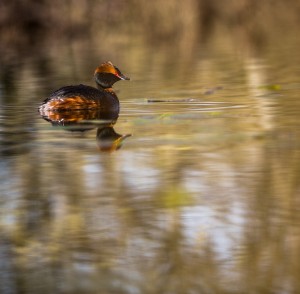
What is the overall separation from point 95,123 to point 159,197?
162 inches

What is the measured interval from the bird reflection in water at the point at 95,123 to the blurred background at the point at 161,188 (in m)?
0.07

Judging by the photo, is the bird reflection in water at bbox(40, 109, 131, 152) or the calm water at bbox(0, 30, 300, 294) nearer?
the calm water at bbox(0, 30, 300, 294)

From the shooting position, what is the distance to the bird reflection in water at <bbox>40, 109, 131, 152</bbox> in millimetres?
9641

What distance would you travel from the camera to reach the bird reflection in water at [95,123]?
31.6 ft

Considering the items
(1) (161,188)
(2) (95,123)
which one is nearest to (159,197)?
(1) (161,188)

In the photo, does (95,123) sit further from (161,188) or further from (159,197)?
(159,197)

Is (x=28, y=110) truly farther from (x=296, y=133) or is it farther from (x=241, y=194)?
(x=241, y=194)

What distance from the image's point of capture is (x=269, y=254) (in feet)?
17.8

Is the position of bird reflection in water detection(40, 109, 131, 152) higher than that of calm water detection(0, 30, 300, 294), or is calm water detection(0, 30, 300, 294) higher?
bird reflection in water detection(40, 109, 131, 152)

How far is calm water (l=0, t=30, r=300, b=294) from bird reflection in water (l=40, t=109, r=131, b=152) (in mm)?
63

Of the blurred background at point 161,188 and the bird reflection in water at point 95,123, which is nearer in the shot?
the blurred background at point 161,188

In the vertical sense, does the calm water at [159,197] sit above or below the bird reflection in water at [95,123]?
below

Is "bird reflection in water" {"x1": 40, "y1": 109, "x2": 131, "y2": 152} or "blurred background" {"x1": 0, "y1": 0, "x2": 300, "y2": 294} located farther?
"bird reflection in water" {"x1": 40, "y1": 109, "x2": 131, "y2": 152}

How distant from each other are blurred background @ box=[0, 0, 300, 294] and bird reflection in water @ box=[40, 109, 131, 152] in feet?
0.23
